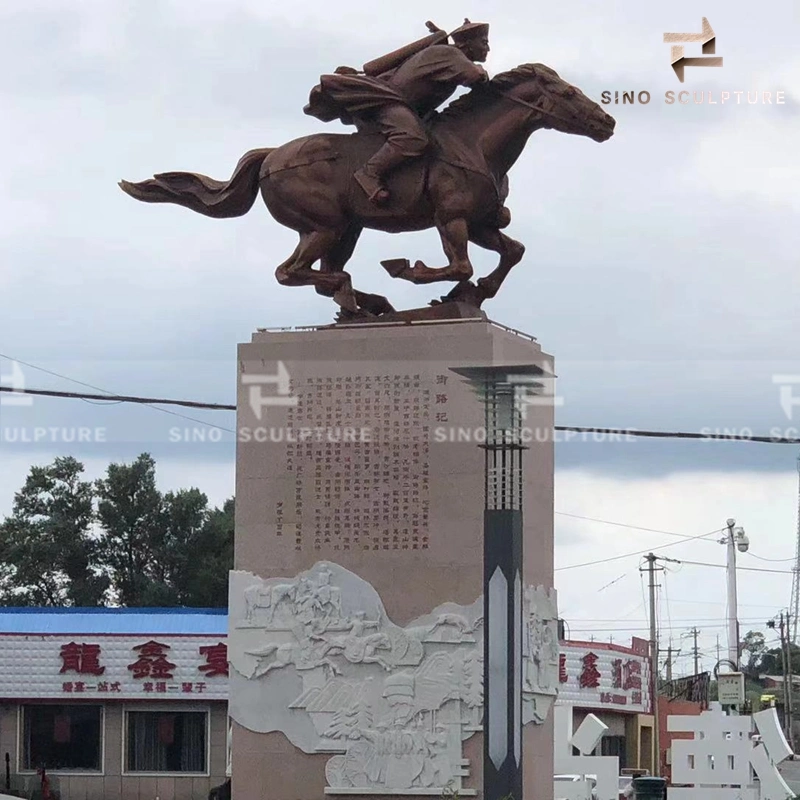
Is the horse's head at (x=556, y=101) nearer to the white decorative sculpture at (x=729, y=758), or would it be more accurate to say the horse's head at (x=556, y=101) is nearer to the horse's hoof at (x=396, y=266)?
the horse's hoof at (x=396, y=266)

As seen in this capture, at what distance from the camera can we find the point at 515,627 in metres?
8.71

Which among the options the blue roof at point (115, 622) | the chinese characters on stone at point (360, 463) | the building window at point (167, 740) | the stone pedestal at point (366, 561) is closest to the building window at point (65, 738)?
the building window at point (167, 740)

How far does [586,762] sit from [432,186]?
4.30 metres

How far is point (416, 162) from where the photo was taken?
35.5 feet

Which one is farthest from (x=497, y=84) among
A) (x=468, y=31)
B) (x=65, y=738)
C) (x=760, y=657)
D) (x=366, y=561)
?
(x=760, y=657)

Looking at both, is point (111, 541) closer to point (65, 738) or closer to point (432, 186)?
point (65, 738)

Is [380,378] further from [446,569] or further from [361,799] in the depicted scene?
[361,799]

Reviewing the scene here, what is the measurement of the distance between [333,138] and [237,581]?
9.01ft

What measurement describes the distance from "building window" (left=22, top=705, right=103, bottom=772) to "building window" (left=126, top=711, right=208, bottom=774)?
368 millimetres

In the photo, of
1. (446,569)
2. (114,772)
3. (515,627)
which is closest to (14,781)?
(114,772)

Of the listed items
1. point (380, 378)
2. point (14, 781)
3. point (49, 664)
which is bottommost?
point (14, 781)

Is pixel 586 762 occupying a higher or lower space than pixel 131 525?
lower

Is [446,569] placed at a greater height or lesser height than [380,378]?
lesser

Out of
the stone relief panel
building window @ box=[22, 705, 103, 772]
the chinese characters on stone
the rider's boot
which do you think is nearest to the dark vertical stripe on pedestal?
the stone relief panel
